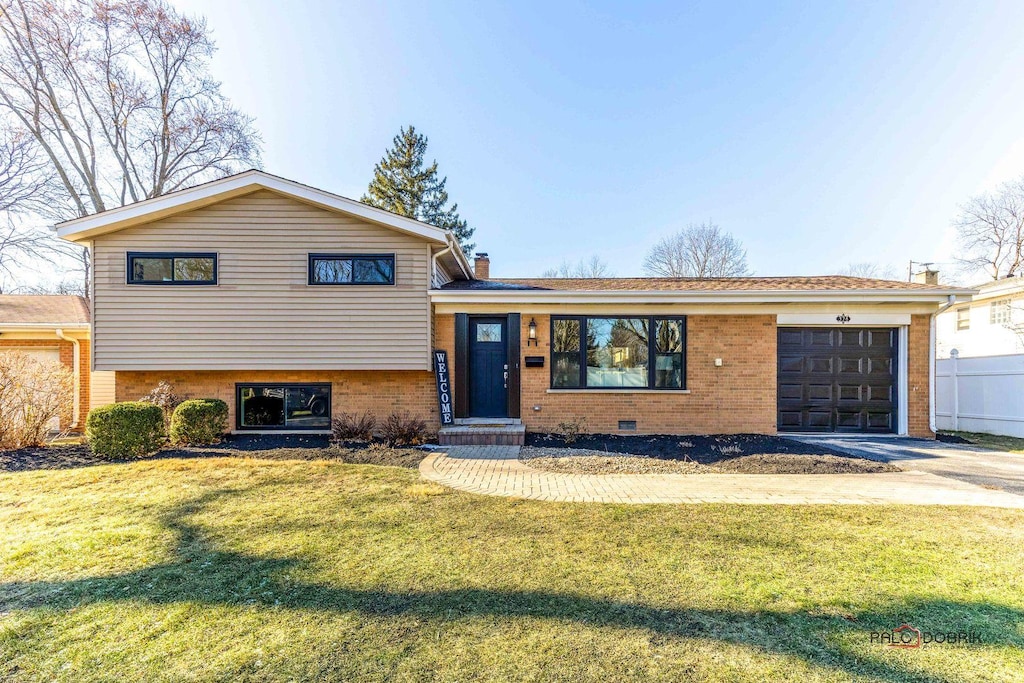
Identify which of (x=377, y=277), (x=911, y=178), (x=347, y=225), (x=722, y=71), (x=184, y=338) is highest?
(x=722, y=71)

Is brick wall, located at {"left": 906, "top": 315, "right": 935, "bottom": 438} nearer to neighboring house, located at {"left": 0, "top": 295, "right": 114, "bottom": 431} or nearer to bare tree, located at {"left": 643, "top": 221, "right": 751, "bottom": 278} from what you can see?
neighboring house, located at {"left": 0, "top": 295, "right": 114, "bottom": 431}

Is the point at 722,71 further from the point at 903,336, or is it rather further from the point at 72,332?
the point at 72,332

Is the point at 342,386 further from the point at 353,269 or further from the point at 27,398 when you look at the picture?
the point at 27,398

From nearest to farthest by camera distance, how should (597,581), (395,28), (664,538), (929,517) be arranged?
(597,581) < (664,538) < (929,517) < (395,28)

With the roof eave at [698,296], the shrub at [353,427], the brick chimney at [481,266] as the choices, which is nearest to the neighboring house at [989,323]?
the roof eave at [698,296]

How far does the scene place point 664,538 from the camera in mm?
3783

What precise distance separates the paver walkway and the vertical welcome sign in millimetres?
2327

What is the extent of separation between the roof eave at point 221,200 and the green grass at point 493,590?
221 inches

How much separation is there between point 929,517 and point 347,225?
971cm

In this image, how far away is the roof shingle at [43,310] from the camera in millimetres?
10461

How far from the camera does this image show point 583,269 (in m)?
32.7

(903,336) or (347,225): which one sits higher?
(347,225)

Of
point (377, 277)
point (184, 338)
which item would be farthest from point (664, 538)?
point (184, 338)

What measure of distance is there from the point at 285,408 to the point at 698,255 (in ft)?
87.1
